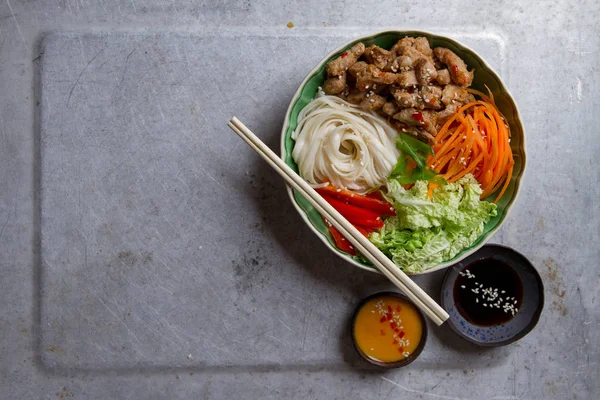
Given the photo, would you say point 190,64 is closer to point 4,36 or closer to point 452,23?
point 4,36

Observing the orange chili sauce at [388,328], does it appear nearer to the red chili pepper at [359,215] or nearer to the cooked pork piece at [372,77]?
the red chili pepper at [359,215]

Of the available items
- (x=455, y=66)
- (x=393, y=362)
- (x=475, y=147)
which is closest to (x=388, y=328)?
(x=393, y=362)

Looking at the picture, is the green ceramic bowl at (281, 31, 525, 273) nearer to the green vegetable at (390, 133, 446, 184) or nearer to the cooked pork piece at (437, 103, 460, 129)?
the cooked pork piece at (437, 103, 460, 129)

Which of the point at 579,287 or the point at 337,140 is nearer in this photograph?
the point at 337,140

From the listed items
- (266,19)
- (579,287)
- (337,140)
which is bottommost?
(579,287)

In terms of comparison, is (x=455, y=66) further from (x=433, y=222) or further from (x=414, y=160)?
(x=433, y=222)

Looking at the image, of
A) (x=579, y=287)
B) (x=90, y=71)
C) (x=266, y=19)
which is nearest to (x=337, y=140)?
(x=266, y=19)
